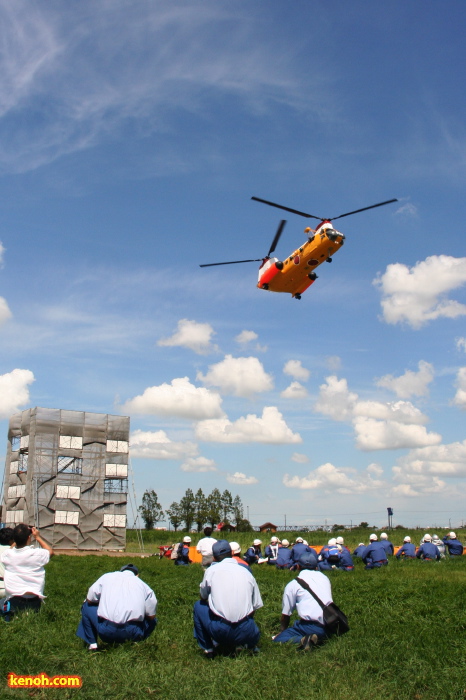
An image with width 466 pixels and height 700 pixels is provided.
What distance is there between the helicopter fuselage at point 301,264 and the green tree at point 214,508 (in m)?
58.4

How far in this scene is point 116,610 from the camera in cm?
799

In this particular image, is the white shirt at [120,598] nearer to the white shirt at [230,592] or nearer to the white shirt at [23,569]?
the white shirt at [230,592]

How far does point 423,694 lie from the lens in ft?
22.2

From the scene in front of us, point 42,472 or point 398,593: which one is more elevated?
point 42,472

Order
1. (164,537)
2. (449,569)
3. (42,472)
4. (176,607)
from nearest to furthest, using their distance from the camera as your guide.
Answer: (176,607) < (449,569) < (42,472) < (164,537)

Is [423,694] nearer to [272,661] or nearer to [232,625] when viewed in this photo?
[272,661]

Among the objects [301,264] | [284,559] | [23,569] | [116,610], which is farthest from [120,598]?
[301,264]

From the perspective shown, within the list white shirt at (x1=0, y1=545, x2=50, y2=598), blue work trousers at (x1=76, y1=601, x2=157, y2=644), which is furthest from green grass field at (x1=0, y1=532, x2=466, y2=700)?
white shirt at (x1=0, y1=545, x2=50, y2=598)

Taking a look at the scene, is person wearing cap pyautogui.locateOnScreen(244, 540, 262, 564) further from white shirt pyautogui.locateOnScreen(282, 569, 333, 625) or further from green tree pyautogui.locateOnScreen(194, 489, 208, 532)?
green tree pyautogui.locateOnScreen(194, 489, 208, 532)

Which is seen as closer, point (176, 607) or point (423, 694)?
point (423, 694)

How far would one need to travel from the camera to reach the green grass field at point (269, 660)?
6.62m

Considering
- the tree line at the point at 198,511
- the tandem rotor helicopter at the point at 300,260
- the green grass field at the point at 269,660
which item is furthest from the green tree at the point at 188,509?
the green grass field at the point at 269,660

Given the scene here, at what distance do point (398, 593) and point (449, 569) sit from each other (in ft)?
26.8

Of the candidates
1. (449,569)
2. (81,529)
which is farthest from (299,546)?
(81,529)
